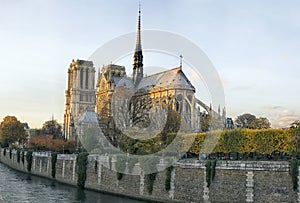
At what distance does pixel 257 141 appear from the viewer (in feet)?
89.7

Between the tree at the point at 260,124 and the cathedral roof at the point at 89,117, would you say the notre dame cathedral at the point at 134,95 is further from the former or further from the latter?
the tree at the point at 260,124

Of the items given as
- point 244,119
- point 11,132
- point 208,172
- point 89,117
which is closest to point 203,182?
point 208,172

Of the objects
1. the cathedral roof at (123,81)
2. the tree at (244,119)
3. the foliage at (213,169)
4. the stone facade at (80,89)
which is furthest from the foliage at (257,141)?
the stone facade at (80,89)

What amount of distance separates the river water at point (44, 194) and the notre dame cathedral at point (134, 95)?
9.13 m

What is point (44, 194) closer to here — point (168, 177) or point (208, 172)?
point (168, 177)

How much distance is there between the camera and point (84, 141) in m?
46.0

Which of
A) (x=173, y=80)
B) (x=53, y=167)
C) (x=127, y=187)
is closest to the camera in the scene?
(x=127, y=187)

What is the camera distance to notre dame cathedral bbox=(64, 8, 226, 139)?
42719 mm

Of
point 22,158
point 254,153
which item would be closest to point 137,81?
point 22,158

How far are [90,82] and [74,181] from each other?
226 ft

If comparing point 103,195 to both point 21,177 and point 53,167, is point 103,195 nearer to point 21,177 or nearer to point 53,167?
point 53,167

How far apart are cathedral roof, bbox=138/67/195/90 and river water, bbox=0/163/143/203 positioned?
109 ft

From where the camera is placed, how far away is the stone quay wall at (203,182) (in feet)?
69.3

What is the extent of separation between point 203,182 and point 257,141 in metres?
5.53
